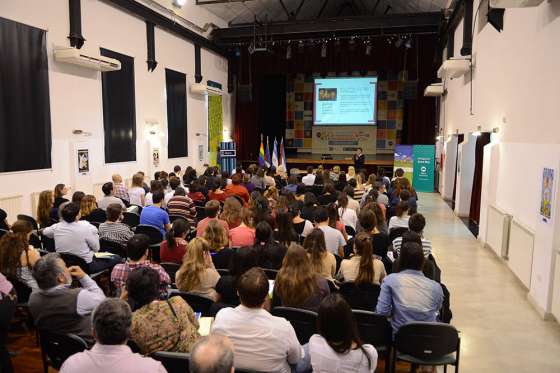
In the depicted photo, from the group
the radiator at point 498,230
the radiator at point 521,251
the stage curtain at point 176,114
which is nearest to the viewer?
the radiator at point 521,251

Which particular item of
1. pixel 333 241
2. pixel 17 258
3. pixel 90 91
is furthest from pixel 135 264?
pixel 90 91

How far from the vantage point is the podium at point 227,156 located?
16.3 m

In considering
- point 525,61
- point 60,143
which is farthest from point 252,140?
point 525,61

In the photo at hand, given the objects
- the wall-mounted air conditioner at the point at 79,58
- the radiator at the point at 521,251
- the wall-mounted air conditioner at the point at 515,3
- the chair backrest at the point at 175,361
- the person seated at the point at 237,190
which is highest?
the wall-mounted air conditioner at the point at 515,3

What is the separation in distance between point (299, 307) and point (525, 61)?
5.41 metres

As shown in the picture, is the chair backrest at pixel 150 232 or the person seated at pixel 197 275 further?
the chair backrest at pixel 150 232

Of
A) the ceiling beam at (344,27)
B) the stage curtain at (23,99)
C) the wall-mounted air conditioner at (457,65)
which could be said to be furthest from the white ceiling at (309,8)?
the stage curtain at (23,99)

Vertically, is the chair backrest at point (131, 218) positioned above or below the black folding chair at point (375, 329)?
above

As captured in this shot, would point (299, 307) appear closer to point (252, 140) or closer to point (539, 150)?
point (539, 150)

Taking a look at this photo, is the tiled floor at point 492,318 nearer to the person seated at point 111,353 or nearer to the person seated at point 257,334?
the person seated at point 257,334

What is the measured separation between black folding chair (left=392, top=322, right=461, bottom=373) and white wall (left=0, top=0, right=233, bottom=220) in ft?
23.1

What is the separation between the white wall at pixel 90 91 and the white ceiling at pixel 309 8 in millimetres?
3174

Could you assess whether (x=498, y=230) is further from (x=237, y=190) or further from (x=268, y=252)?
(x=268, y=252)

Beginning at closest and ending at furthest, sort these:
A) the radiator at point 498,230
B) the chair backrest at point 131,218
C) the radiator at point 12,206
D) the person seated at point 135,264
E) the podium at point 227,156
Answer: the person seated at point 135,264, the chair backrest at point 131,218, the radiator at point 498,230, the radiator at point 12,206, the podium at point 227,156
